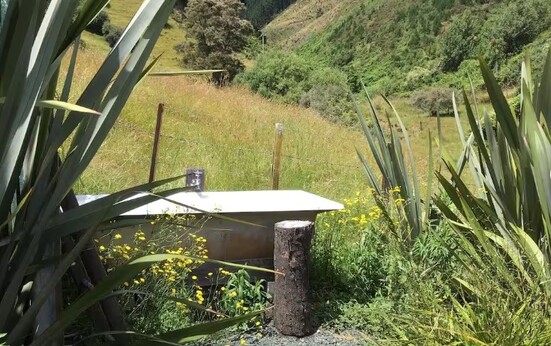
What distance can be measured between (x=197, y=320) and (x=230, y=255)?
48 centimetres

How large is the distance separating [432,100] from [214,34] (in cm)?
1452

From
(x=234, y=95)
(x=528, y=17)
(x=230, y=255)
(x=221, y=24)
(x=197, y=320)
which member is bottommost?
(x=197, y=320)

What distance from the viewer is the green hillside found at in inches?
1430

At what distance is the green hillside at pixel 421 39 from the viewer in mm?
36312

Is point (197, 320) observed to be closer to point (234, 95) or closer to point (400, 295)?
point (400, 295)

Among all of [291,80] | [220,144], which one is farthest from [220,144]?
[291,80]

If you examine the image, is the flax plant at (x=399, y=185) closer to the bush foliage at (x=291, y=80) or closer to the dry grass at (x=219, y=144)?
the dry grass at (x=219, y=144)

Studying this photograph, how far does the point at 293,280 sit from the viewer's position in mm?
3275

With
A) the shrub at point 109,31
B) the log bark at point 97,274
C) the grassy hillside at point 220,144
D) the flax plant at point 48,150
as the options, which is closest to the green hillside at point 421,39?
the shrub at point 109,31

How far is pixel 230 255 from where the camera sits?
11.6ft

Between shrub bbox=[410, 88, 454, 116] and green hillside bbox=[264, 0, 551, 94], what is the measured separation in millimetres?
1879

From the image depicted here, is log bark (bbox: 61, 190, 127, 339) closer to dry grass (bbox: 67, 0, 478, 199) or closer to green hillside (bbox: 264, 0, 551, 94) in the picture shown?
dry grass (bbox: 67, 0, 478, 199)

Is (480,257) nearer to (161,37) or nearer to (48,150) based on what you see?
(48,150)

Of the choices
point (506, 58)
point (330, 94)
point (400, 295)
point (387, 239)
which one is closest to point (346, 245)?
point (387, 239)
